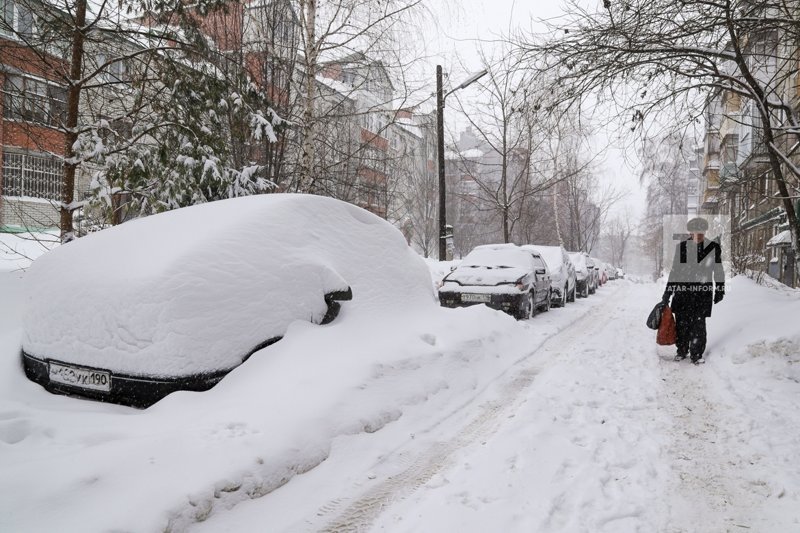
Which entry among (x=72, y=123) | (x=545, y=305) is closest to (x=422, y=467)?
(x=72, y=123)

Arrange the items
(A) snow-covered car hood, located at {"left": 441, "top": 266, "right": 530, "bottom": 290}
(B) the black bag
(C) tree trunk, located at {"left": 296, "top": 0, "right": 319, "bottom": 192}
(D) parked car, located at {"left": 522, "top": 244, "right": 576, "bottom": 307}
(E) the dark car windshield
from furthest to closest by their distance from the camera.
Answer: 1. (D) parked car, located at {"left": 522, "top": 244, "right": 576, "bottom": 307}
2. (E) the dark car windshield
3. (C) tree trunk, located at {"left": 296, "top": 0, "right": 319, "bottom": 192}
4. (A) snow-covered car hood, located at {"left": 441, "top": 266, "right": 530, "bottom": 290}
5. (B) the black bag

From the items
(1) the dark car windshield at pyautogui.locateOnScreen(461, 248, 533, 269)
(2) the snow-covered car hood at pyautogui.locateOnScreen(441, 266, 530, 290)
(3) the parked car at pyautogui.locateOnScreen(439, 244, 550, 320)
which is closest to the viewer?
(3) the parked car at pyautogui.locateOnScreen(439, 244, 550, 320)

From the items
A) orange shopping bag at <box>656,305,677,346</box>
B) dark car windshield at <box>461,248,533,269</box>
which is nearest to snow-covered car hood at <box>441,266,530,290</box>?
dark car windshield at <box>461,248,533,269</box>

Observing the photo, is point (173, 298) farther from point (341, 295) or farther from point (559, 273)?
point (559, 273)

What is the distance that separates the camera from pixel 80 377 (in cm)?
317

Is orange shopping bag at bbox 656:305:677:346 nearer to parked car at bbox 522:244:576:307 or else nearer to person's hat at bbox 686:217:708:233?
person's hat at bbox 686:217:708:233

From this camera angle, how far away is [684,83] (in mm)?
6391

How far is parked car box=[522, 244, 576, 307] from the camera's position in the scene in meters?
13.3

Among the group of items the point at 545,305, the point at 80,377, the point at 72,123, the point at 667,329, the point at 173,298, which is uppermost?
the point at 72,123

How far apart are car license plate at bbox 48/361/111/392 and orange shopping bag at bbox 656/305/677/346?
254 inches

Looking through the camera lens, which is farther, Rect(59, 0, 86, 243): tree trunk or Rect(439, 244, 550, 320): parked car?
Rect(439, 244, 550, 320): parked car

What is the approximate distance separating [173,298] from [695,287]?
6228 millimetres

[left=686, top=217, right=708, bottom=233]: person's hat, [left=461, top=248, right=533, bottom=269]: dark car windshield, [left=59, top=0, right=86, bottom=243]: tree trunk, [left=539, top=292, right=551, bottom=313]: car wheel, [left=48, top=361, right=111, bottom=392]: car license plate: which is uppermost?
[left=59, top=0, right=86, bottom=243]: tree trunk

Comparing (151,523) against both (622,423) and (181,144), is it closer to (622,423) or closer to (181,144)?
(622,423)
